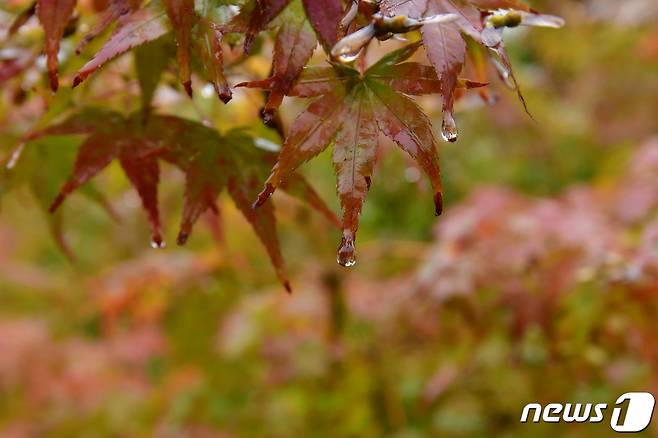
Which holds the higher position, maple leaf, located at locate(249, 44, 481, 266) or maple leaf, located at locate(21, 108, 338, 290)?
maple leaf, located at locate(249, 44, 481, 266)

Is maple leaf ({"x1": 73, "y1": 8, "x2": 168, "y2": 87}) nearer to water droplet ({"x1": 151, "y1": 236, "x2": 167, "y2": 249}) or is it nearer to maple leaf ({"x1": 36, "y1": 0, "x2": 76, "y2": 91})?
maple leaf ({"x1": 36, "y1": 0, "x2": 76, "y2": 91})

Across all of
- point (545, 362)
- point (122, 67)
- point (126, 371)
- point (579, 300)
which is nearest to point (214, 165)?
point (122, 67)

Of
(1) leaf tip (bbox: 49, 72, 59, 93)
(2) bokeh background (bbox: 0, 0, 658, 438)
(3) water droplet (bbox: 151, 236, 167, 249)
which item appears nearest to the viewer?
(1) leaf tip (bbox: 49, 72, 59, 93)

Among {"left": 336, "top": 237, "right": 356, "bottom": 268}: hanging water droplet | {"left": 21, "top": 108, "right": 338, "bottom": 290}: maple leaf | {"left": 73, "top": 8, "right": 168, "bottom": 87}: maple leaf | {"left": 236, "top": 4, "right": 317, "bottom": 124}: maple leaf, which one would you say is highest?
{"left": 73, "top": 8, "right": 168, "bottom": 87}: maple leaf

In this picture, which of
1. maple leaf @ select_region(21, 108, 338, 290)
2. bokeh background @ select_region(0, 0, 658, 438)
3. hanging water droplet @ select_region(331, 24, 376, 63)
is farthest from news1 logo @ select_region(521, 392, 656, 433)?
hanging water droplet @ select_region(331, 24, 376, 63)

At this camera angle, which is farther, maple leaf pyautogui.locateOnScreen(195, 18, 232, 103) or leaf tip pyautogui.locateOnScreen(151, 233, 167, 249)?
leaf tip pyautogui.locateOnScreen(151, 233, 167, 249)

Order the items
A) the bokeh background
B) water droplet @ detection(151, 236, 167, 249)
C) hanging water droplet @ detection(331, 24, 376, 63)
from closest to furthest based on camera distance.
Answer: hanging water droplet @ detection(331, 24, 376, 63) < water droplet @ detection(151, 236, 167, 249) < the bokeh background
